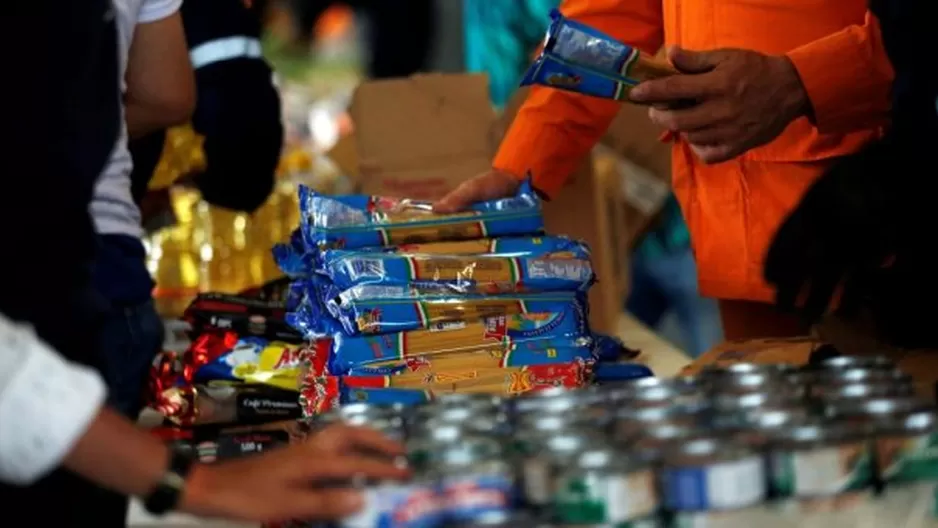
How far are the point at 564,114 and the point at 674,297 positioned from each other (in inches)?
90.6

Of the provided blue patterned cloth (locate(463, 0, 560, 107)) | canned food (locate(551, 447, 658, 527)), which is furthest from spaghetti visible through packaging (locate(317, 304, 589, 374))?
blue patterned cloth (locate(463, 0, 560, 107))

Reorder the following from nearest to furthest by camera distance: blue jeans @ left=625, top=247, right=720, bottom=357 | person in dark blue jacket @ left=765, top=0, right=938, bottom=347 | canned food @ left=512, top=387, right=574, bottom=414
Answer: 1. canned food @ left=512, top=387, right=574, bottom=414
2. person in dark blue jacket @ left=765, top=0, right=938, bottom=347
3. blue jeans @ left=625, top=247, right=720, bottom=357

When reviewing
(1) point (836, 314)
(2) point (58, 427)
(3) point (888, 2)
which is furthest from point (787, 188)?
(2) point (58, 427)

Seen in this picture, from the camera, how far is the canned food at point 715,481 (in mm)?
1387

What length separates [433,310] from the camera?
219 centimetres

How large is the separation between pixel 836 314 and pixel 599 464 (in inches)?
33.8

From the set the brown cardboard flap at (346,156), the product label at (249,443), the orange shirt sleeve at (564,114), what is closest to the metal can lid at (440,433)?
the product label at (249,443)

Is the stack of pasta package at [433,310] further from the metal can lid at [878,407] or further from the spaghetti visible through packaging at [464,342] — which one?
the metal can lid at [878,407]

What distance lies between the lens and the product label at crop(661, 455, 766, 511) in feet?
4.55

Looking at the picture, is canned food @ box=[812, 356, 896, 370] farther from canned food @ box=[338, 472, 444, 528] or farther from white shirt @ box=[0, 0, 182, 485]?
white shirt @ box=[0, 0, 182, 485]

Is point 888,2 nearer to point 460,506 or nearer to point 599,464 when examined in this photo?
point 599,464

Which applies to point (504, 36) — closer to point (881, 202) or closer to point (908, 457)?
point (881, 202)

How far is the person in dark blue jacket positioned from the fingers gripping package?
0.43 meters

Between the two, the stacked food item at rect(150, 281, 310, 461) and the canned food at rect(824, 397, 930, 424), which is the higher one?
the canned food at rect(824, 397, 930, 424)
